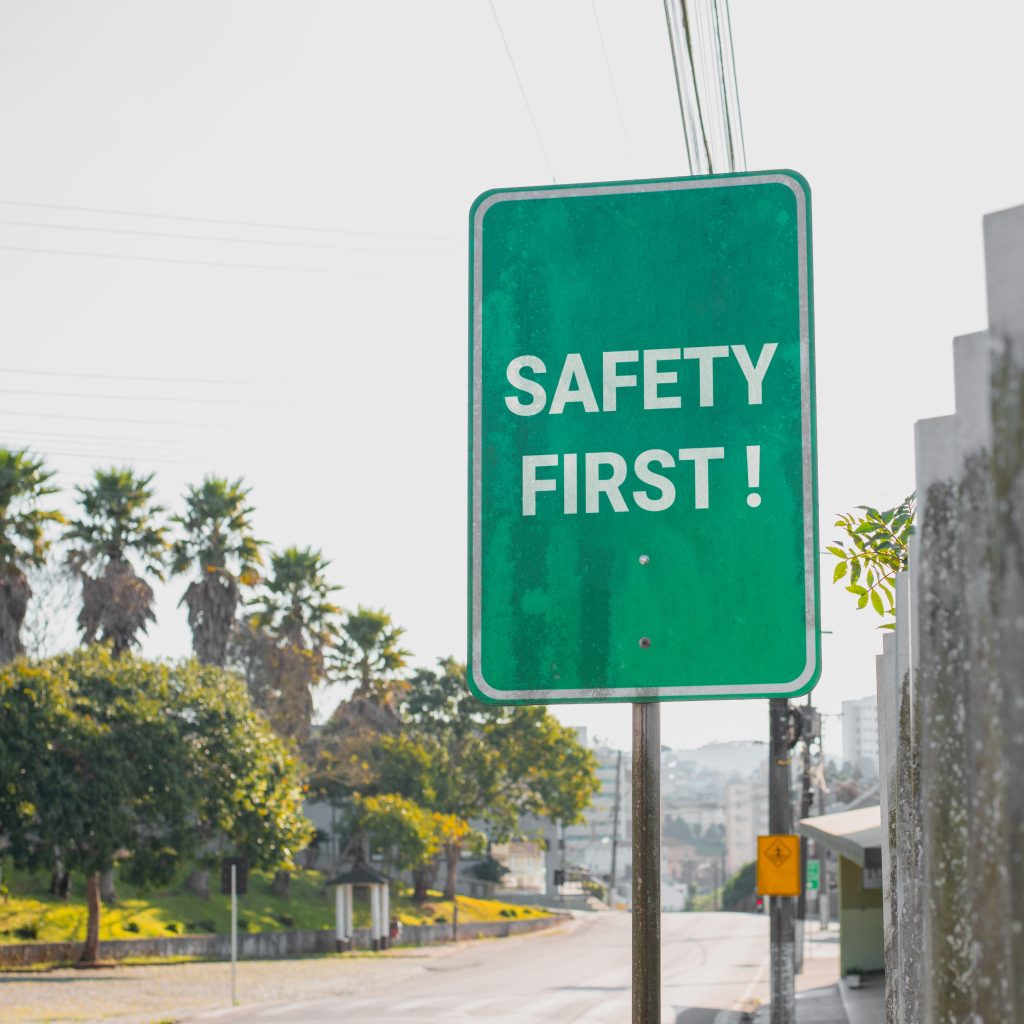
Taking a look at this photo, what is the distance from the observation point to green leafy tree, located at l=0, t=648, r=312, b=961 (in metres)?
34.5

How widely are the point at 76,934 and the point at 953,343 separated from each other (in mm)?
41814

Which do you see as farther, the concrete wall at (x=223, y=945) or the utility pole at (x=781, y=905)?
the concrete wall at (x=223, y=945)

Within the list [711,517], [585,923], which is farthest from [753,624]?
[585,923]

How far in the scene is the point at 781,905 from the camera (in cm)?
2381

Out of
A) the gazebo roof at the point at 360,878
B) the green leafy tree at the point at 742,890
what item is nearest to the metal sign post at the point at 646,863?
the gazebo roof at the point at 360,878

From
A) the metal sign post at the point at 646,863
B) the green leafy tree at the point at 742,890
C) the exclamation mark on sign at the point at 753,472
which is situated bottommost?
the green leafy tree at the point at 742,890

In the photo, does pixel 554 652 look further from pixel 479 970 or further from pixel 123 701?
pixel 479 970

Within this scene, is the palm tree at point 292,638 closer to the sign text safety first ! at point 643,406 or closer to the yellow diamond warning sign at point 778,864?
the yellow diamond warning sign at point 778,864

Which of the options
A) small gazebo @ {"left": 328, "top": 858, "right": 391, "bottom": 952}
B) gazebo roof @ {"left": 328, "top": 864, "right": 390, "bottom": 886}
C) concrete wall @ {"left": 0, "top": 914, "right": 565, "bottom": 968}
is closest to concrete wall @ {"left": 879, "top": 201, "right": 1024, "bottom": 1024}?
concrete wall @ {"left": 0, "top": 914, "right": 565, "bottom": 968}

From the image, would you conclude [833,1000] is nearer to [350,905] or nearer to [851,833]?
[851,833]

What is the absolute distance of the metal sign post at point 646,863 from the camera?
2963 mm

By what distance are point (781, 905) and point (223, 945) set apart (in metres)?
26.3

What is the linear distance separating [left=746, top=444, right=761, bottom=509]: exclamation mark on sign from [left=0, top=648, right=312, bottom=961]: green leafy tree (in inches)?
1322

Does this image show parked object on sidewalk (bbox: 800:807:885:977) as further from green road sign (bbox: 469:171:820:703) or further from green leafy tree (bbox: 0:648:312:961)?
green road sign (bbox: 469:171:820:703)
